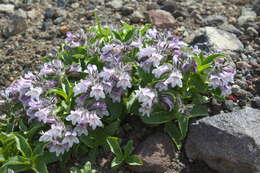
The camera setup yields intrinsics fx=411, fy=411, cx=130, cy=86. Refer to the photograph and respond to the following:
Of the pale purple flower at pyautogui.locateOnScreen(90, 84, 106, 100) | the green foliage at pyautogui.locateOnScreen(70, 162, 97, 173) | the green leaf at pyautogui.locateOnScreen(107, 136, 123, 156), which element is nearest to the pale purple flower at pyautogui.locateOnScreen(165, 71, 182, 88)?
the pale purple flower at pyautogui.locateOnScreen(90, 84, 106, 100)

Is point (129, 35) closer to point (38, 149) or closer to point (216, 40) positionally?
point (216, 40)

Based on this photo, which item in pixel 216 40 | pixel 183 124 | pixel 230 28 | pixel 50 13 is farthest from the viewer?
pixel 50 13

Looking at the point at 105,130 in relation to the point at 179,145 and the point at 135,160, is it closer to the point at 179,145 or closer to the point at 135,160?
the point at 135,160

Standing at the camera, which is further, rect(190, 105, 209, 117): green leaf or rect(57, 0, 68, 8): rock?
rect(57, 0, 68, 8): rock

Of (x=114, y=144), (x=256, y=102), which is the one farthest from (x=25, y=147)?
(x=256, y=102)

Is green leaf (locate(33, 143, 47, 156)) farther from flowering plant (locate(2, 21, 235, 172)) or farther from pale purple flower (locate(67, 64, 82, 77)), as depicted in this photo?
pale purple flower (locate(67, 64, 82, 77))

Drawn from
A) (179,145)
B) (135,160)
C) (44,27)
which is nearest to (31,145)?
(135,160)

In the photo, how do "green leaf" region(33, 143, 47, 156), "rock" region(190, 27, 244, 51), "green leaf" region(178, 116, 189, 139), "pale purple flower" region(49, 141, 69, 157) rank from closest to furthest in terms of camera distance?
"pale purple flower" region(49, 141, 69, 157)
"green leaf" region(33, 143, 47, 156)
"green leaf" region(178, 116, 189, 139)
"rock" region(190, 27, 244, 51)
